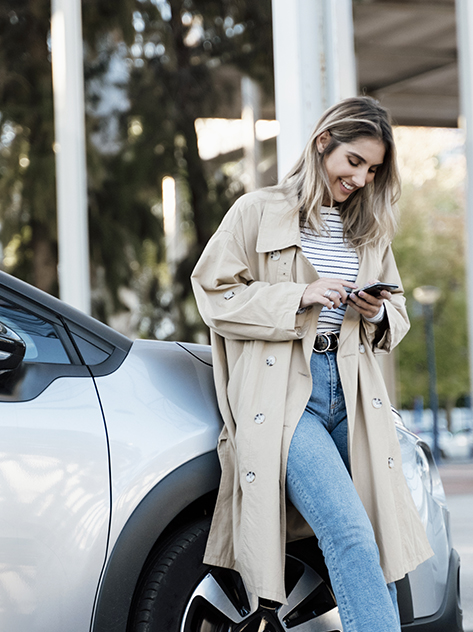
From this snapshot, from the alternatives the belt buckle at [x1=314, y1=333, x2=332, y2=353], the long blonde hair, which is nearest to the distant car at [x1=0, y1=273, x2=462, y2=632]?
the belt buckle at [x1=314, y1=333, x2=332, y2=353]

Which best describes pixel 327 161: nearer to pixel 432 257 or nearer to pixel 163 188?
pixel 163 188

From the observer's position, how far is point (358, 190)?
7.98 ft

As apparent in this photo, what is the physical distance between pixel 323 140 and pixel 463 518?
4.57 meters

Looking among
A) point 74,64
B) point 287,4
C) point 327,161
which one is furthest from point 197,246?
point 327,161

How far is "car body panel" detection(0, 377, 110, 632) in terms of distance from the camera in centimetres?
188

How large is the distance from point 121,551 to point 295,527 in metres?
0.50

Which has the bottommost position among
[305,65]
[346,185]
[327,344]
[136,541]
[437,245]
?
[136,541]

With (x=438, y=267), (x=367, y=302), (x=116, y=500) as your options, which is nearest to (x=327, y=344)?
(x=367, y=302)

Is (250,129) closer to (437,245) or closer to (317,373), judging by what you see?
(317,373)

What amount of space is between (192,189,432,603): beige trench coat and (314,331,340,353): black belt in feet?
0.10

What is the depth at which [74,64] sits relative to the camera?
24.2 feet

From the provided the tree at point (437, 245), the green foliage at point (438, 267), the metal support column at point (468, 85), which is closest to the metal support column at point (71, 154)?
the metal support column at point (468, 85)

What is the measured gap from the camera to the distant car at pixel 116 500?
6.27 feet

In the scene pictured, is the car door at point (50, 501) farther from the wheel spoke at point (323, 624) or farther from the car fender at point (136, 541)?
the wheel spoke at point (323, 624)
